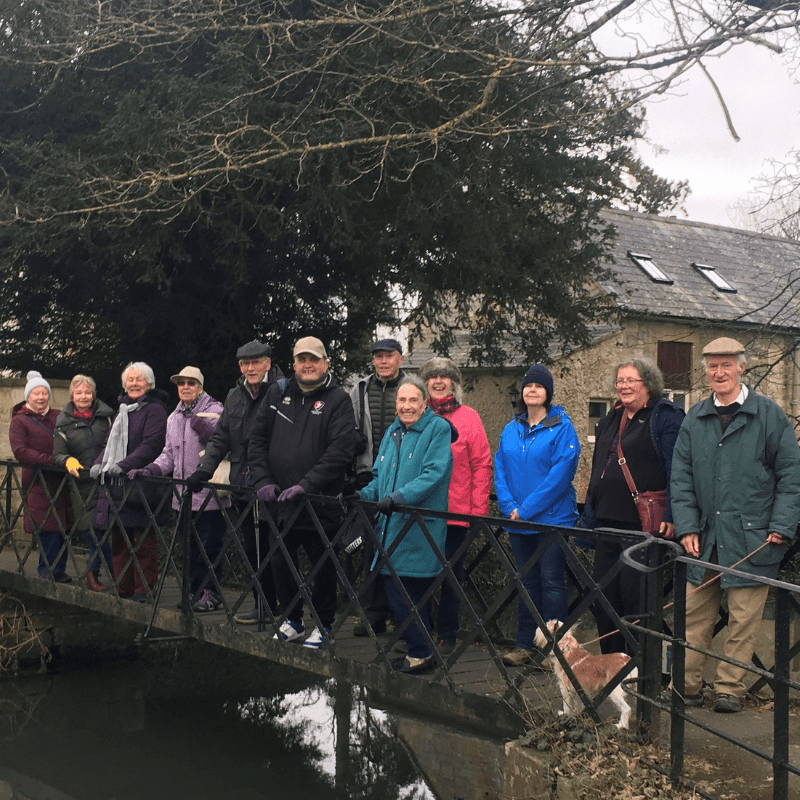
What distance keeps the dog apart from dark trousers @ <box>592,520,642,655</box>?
38 centimetres

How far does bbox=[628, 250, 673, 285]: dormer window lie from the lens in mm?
21344

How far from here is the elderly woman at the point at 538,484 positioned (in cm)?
490

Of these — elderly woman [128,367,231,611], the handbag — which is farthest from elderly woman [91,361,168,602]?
the handbag

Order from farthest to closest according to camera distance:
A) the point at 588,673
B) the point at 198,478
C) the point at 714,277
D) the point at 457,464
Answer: the point at 714,277
the point at 198,478
the point at 457,464
the point at 588,673

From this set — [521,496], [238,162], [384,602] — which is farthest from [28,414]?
[521,496]

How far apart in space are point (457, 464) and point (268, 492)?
106 centimetres

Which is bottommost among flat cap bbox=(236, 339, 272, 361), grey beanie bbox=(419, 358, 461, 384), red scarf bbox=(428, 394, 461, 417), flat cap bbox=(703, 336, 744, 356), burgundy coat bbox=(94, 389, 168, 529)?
burgundy coat bbox=(94, 389, 168, 529)

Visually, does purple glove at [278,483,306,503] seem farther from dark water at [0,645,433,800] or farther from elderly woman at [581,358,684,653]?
dark water at [0,645,433,800]

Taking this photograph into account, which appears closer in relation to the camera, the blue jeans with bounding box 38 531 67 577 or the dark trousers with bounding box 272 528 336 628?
the dark trousers with bounding box 272 528 336 628

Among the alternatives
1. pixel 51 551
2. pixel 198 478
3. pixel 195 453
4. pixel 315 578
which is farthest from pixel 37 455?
pixel 315 578

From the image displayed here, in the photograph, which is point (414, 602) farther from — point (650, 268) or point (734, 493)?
point (650, 268)

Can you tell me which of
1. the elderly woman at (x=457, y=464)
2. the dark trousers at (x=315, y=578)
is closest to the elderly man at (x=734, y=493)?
the elderly woman at (x=457, y=464)

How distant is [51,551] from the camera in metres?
7.82

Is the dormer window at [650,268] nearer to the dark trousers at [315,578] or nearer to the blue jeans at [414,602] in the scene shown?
the dark trousers at [315,578]
